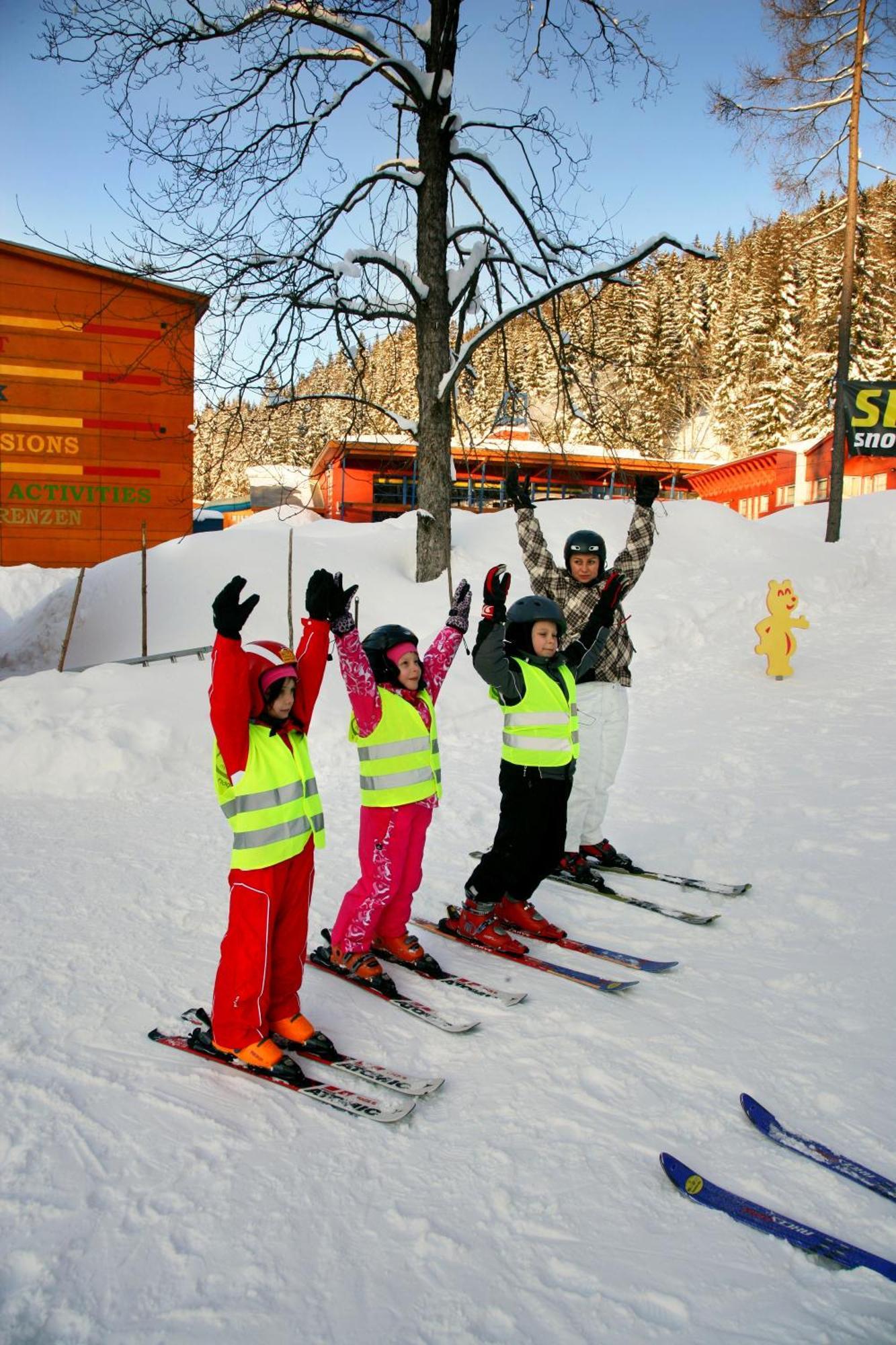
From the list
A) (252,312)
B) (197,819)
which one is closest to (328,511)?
(252,312)

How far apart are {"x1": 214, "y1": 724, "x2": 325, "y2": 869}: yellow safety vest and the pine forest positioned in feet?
27.6

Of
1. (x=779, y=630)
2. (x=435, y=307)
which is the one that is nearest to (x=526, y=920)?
(x=779, y=630)

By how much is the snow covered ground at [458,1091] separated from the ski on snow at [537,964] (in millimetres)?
48

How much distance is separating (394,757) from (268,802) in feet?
2.57

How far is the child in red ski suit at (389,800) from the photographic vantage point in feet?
11.7

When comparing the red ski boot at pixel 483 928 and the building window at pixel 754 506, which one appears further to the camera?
the building window at pixel 754 506

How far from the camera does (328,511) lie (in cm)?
3117

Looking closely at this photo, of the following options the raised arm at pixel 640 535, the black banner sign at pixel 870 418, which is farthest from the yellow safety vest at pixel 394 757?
the black banner sign at pixel 870 418

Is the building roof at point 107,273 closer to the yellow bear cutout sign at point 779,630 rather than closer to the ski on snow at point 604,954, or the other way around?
the yellow bear cutout sign at point 779,630

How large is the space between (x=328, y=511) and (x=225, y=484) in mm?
51924

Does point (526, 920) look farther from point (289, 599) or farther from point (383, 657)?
point (289, 599)

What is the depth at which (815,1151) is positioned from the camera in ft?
7.95

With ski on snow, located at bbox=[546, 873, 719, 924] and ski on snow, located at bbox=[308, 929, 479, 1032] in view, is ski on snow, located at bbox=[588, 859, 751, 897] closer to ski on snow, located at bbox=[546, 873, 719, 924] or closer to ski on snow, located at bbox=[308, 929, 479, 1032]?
ski on snow, located at bbox=[546, 873, 719, 924]

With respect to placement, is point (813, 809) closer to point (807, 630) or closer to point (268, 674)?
point (268, 674)
